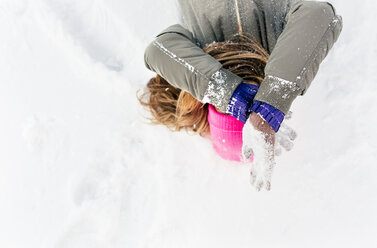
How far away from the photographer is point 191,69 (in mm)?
1011

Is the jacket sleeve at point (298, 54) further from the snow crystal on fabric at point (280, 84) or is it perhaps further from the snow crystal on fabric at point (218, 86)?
the snow crystal on fabric at point (218, 86)

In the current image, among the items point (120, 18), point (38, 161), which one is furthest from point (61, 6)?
point (38, 161)

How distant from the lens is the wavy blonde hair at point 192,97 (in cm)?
109

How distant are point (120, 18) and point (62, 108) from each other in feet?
1.67

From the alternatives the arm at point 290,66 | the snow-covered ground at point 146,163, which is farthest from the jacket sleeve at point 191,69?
the snow-covered ground at point 146,163

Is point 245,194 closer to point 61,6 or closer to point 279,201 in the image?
point 279,201

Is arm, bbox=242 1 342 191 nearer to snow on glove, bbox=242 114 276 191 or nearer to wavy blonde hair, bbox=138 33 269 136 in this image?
snow on glove, bbox=242 114 276 191

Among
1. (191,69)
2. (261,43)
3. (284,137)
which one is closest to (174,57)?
(191,69)

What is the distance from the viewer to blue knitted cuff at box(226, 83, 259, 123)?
97 centimetres

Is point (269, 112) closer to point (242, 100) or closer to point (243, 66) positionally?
point (242, 100)

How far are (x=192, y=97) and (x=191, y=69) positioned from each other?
7.4 inches

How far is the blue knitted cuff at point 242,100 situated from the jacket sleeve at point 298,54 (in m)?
0.04

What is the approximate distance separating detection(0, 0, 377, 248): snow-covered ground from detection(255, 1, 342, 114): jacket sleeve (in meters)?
0.48

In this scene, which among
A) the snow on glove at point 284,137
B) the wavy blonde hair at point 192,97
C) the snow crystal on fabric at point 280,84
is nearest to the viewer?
the snow crystal on fabric at point 280,84
